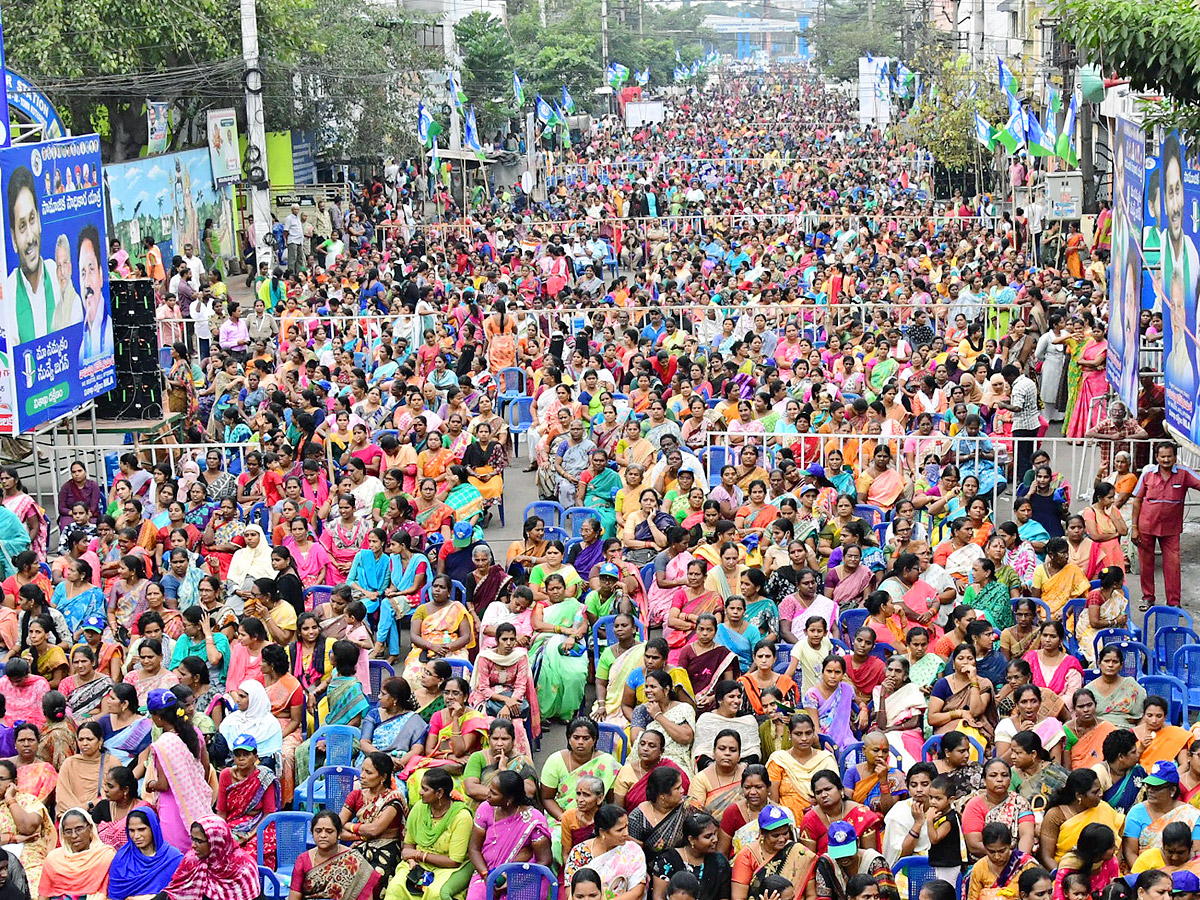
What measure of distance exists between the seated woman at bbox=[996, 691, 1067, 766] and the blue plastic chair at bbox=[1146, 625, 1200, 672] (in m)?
1.79

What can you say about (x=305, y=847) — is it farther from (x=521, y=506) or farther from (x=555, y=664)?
(x=521, y=506)

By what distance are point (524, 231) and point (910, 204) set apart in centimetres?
956

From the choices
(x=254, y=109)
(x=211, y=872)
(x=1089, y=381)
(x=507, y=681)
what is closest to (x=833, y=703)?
(x=507, y=681)

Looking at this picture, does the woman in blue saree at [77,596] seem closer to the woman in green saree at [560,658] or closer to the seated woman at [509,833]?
the woman in green saree at [560,658]

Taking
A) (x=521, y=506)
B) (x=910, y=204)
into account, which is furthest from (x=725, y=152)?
(x=521, y=506)

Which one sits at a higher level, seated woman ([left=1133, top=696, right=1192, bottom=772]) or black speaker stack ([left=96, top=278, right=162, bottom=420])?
black speaker stack ([left=96, top=278, right=162, bottom=420])

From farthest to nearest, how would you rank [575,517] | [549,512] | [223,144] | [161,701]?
[223,144], [549,512], [575,517], [161,701]

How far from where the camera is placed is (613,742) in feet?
32.1

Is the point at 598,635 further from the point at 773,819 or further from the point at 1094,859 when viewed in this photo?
the point at 1094,859

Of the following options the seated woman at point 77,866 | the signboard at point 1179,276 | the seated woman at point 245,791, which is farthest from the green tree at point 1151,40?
the seated woman at point 77,866

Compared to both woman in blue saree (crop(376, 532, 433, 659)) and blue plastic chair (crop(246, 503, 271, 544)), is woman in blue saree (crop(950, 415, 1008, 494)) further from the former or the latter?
blue plastic chair (crop(246, 503, 271, 544))

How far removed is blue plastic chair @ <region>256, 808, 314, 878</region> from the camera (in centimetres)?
870

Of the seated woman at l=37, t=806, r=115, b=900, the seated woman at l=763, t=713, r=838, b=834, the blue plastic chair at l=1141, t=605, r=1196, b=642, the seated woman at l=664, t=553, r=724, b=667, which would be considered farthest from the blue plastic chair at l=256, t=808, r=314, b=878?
the blue plastic chair at l=1141, t=605, r=1196, b=642

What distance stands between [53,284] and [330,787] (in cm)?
735
